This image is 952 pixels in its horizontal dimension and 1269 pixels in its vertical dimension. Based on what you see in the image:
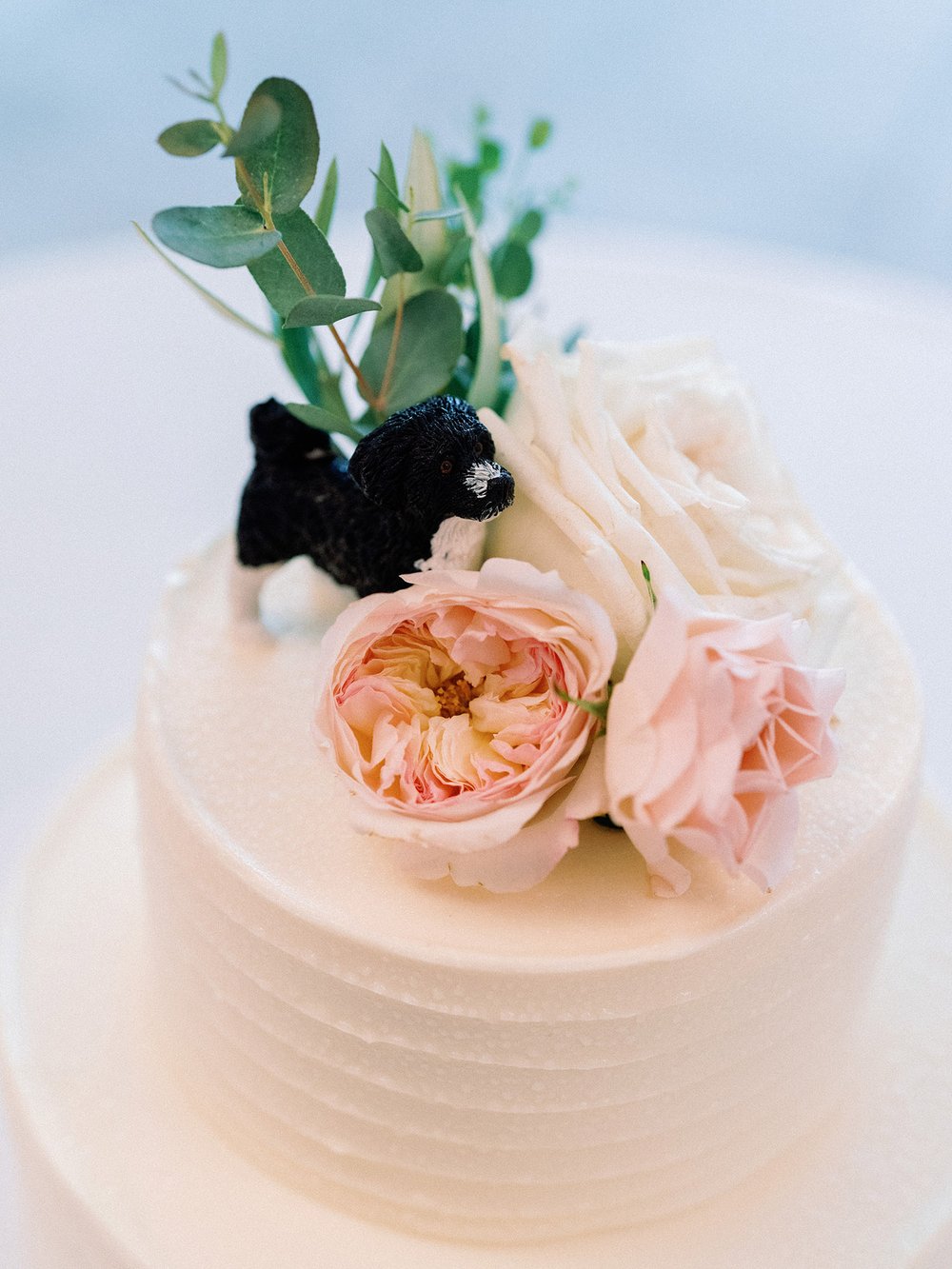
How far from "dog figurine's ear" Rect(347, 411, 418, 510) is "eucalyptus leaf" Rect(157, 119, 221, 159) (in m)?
0.18

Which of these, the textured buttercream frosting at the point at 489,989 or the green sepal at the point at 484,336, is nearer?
the textured buttercream frosting at the point at 489,989

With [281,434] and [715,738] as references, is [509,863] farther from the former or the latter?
[281,434]

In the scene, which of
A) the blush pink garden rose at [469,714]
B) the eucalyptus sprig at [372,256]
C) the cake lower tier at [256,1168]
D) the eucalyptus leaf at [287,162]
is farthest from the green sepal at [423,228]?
the cake lower tier at [256,1168]

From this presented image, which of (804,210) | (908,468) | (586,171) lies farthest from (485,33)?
(908,468)

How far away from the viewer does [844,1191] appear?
2.90ft

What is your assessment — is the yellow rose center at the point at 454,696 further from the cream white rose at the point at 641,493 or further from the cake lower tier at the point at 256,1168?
the cake lower tier at the point at 256,1168

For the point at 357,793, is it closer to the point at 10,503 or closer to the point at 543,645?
the point at 543,645

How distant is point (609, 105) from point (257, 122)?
6.73 feet

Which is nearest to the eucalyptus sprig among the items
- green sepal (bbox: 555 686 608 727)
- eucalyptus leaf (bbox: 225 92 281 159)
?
eucalyptus leaf (bbox: 225 92 281 159)

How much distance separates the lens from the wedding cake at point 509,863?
0.68m

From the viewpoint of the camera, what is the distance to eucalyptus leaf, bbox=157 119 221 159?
2.39ft

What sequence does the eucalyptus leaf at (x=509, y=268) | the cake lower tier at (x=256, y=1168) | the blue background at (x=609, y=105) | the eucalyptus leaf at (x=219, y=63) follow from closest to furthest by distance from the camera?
1. the eucalyptus leaf at (x=219, y=63)
2. the cake lower tier at (x=256, y=1168)
3. the eucalyptus leaf at (x=509, y=268)
4. the blue background at (x=609, y=105)

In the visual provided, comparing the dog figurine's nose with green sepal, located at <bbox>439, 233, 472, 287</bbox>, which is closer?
the dog figurine's nose

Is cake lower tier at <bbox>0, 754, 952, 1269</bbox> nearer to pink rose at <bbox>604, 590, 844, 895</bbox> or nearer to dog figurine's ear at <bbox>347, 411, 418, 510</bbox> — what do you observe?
pink rose at <bbox>604, 590, 844, 895</bbox>
